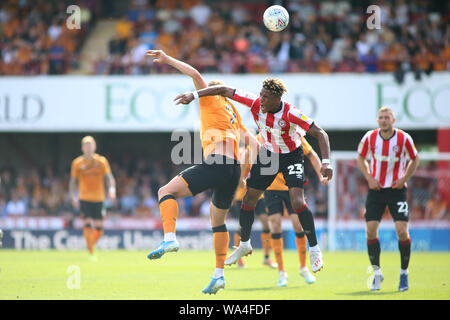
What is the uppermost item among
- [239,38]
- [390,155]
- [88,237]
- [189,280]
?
[239,38]

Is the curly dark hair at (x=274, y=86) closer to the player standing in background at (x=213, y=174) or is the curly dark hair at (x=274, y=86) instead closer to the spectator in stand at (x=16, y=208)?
the player standing in background at (x=213, y=174)

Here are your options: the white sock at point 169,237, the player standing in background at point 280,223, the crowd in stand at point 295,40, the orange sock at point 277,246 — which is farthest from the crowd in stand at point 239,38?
the white sock at point 169,237

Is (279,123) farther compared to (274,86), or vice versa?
(279,123)

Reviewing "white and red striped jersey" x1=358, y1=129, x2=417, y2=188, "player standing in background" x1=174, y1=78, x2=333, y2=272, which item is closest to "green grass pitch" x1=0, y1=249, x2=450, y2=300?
"player standing in background" x1=174, y1=78, x2=333, y2=272

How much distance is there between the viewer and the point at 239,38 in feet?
74.5

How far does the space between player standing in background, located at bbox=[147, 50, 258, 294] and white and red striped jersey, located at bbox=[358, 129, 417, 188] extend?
6.87 ft

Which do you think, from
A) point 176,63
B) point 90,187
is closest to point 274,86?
point 176,63

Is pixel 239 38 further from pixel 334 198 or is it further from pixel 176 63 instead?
pixel 176 63

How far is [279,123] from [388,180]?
1961 mm

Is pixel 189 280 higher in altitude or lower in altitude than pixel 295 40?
lower

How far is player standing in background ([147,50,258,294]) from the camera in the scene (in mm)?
7820

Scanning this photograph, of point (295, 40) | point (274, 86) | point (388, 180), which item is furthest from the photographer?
point (295, 40)

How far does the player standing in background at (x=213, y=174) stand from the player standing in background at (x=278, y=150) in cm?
38
